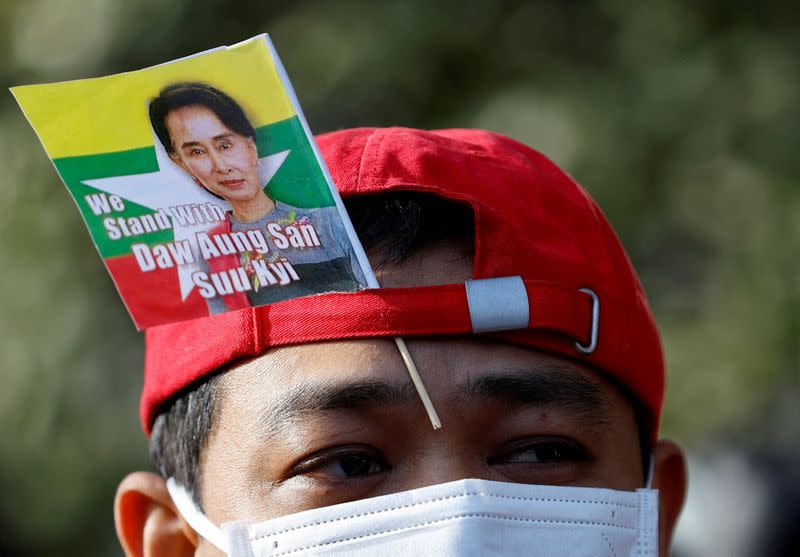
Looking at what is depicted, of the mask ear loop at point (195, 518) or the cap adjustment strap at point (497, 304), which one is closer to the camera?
the cap adjustment strap at point (497, 304)

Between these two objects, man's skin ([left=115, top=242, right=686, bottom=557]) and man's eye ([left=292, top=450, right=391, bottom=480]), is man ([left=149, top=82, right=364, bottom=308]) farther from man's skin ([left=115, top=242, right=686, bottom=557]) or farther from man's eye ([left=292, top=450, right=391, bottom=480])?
man's eye ([left=292, top=450, right=391, bottom=480])

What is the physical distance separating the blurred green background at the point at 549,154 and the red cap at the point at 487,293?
2.96m

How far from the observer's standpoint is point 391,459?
8.64ft

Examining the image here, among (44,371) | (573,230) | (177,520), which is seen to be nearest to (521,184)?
(573,230)

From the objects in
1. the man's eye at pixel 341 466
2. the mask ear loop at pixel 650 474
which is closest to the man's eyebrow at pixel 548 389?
the man's eye at pixel 341 466

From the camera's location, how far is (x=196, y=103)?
2336 millimetres

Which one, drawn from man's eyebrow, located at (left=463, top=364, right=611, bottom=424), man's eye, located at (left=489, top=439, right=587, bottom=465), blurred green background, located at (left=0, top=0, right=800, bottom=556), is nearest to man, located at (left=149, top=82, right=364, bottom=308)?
man's eyebrow, located at (left=463, top=364, right=611, bottom=424)

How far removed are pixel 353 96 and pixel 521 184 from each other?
3.26m

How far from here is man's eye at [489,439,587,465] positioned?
8.89ft

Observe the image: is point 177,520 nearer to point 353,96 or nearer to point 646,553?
point 646,553

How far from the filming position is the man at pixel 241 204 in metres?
2.34

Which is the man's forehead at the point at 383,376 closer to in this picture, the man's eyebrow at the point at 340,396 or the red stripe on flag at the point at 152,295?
the man's eyebrow at the point at 340,396

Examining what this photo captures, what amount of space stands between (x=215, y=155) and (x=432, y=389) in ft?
2.14

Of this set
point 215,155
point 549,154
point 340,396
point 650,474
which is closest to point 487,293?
point 340,396
